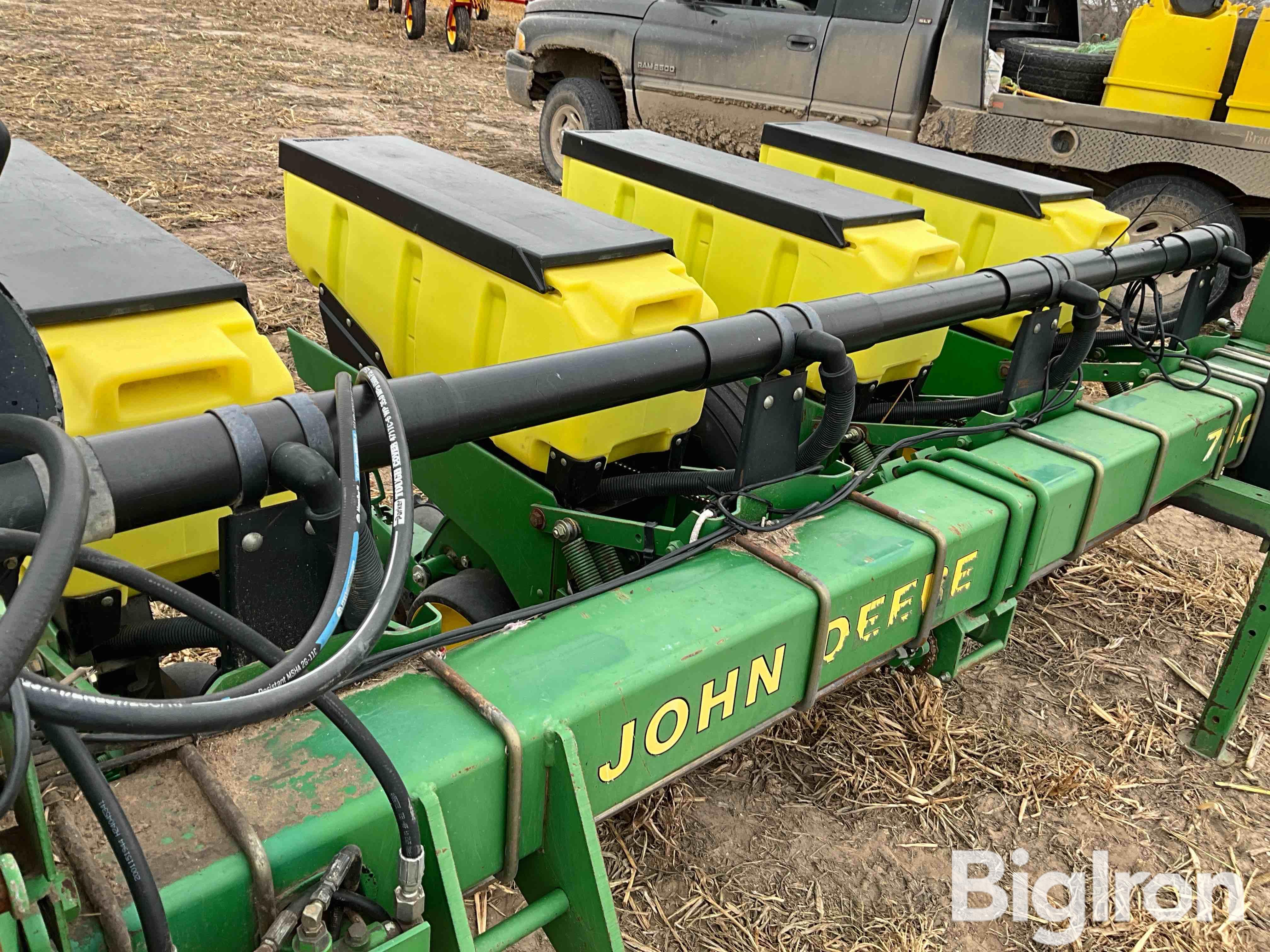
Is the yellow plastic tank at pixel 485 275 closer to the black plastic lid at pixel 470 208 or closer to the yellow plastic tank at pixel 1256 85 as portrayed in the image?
the black plastic lid at pixel 470 208

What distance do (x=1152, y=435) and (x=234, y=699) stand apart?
7.16ft

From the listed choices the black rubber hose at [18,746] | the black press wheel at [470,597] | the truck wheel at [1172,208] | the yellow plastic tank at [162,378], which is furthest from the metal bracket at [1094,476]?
the truck wheel at [1172,208]

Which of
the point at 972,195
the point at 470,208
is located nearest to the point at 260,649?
the point at 470,208

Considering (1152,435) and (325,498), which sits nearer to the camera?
(325,498)

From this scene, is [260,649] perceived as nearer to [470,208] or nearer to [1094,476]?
[470,208]

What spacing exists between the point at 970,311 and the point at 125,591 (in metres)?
1.72

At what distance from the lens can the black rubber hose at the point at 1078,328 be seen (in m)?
2.42

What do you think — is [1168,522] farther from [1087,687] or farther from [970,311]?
[970,311]

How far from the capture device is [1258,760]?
3.23 meters

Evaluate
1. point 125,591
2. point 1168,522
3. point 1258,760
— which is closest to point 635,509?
point 125,591

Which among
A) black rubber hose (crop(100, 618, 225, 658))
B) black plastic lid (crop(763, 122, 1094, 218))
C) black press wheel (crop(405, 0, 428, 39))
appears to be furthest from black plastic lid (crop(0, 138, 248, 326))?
black press wheel (crop(405, 0, 428, 39))

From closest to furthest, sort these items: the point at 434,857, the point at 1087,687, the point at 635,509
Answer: the point at 434,857
the point at 635,509
the point at 1087,687

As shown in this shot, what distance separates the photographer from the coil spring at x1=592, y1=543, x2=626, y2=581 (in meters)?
2.25

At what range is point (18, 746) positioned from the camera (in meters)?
0.92
